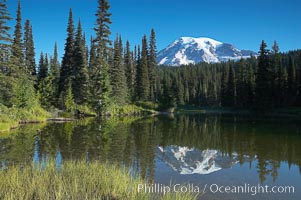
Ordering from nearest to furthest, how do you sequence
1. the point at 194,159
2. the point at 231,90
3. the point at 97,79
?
the point at 194,159
the point at 97,79
the point at 231,90

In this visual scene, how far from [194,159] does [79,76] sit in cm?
4464

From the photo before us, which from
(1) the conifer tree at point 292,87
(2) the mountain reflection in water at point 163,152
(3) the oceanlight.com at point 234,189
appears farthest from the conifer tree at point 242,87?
(3) the oceanlight.com at point 234,189

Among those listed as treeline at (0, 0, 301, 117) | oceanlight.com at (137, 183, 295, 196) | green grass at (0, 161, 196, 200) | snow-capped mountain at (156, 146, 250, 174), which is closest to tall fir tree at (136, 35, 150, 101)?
treeline at (0, 0, 301, 117)

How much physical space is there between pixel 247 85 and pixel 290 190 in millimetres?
69821

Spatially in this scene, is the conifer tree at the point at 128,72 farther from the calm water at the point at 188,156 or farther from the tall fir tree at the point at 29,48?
the calm water at the point at 188,156

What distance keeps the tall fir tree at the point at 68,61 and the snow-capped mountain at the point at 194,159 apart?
41497 millimetres

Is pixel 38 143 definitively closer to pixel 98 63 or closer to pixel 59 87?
pixel 98 63

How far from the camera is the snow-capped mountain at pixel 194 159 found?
50.8 ft

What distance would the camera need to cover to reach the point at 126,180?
9.48 m

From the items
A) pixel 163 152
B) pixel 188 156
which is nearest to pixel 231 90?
pixel 163 152

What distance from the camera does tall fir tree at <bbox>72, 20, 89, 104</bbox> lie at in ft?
187

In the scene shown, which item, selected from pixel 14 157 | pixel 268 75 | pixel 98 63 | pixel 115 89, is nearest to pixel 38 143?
pixel 14 157

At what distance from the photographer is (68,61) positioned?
62.6 meters

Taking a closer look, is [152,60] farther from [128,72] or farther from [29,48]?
[29,48]
